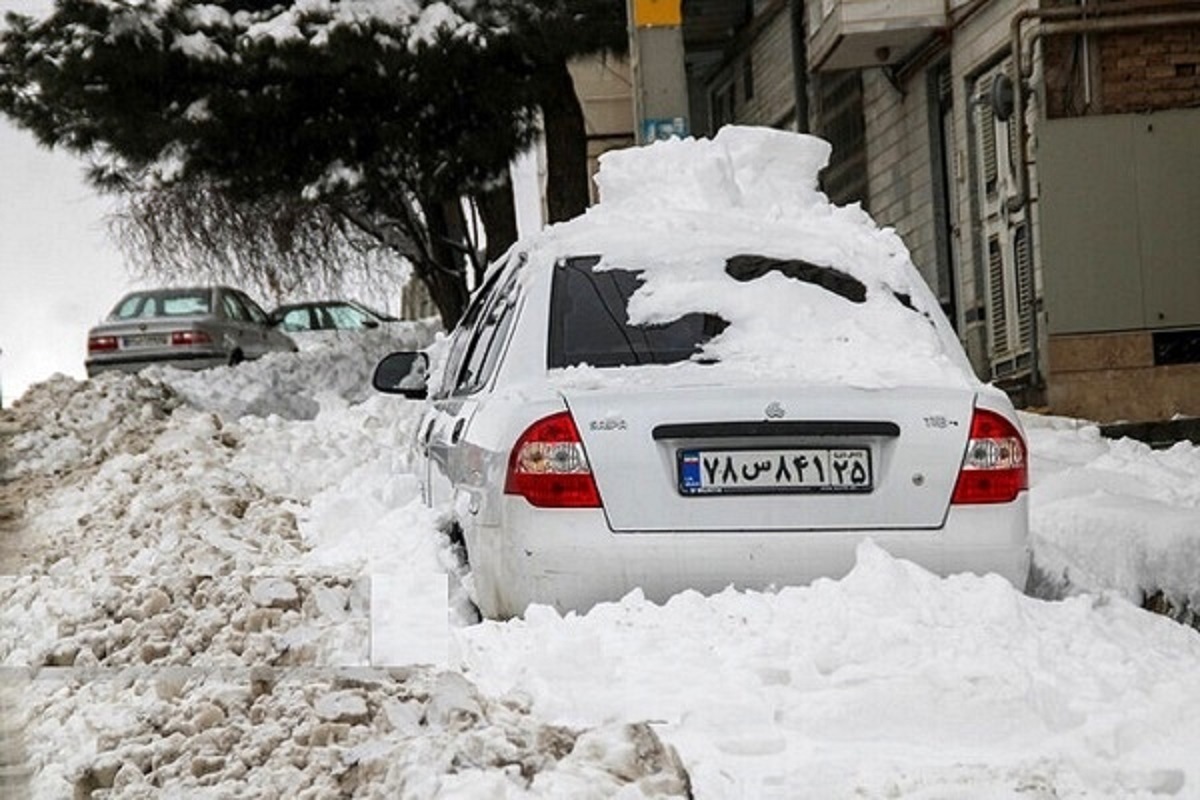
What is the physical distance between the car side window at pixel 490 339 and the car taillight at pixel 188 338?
19628mm

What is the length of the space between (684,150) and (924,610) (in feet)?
8.78

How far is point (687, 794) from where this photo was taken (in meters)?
4.56

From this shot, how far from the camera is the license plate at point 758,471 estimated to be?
579 centimetres

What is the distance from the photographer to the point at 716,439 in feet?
19.0

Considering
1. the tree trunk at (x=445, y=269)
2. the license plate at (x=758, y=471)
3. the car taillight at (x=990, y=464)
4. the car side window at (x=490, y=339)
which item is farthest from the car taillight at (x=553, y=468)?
the tree trunk at (x=445, y=269)

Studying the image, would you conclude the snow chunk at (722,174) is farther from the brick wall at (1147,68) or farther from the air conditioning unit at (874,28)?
the air conditioning unit at (874,28)

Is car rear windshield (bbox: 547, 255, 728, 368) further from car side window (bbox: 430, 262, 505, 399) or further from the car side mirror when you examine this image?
the car side mirror

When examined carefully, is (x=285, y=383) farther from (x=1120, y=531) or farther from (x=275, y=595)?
(x=275, y=595)

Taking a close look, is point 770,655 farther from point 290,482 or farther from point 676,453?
point 290,482

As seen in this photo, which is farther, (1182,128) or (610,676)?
(1182,128)

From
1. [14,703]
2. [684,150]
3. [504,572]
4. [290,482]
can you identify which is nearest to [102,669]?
[14,703]

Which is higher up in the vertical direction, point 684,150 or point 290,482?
point 684,150

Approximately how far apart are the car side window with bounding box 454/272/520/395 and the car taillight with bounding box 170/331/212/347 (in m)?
19.6

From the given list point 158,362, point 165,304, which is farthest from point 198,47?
point 165,304
